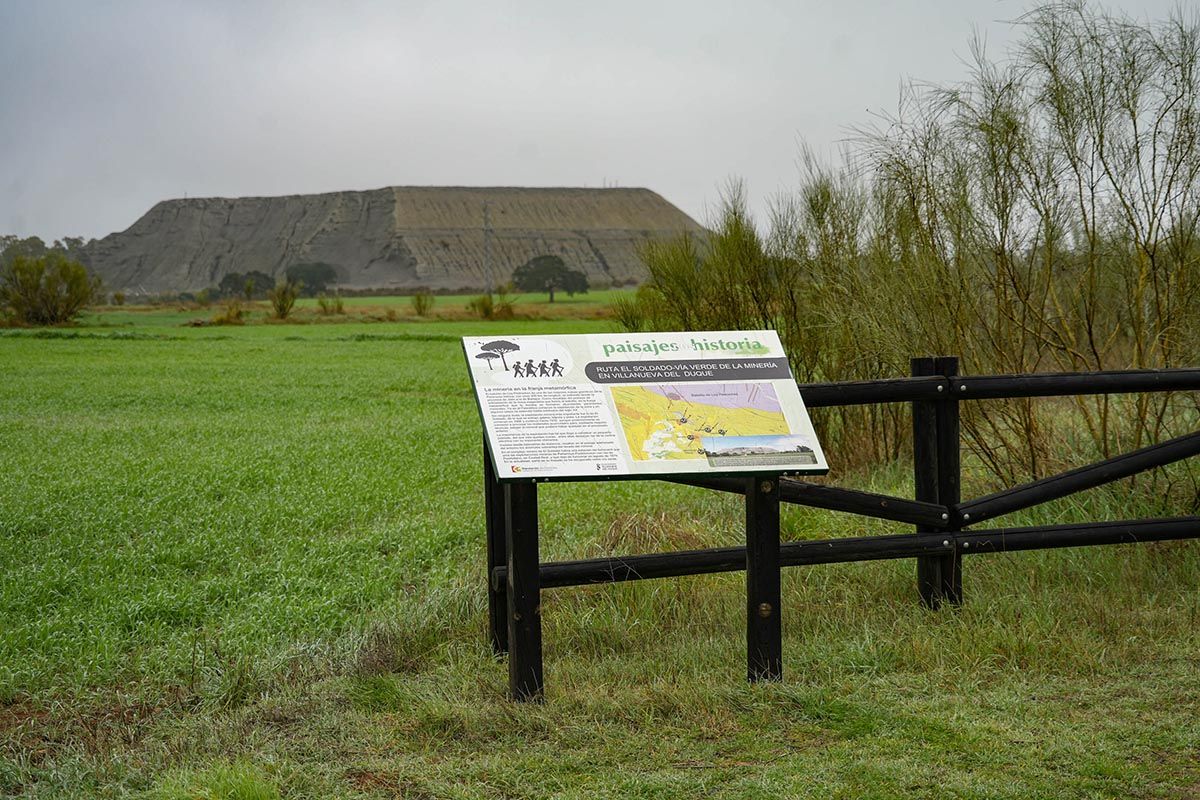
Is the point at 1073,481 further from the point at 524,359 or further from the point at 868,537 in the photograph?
the point at 524,359

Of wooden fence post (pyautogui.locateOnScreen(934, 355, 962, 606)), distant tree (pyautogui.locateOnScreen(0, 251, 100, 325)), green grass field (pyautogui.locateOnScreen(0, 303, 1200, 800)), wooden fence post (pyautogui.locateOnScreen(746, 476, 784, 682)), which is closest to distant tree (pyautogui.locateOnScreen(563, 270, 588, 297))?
distant tree (pyautogui.locateOnScreen(0, 251, 100, 325))

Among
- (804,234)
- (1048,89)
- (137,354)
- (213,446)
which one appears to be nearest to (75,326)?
(137,354)

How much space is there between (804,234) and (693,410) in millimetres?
7076

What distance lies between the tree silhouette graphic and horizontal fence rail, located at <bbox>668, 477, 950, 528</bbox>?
95cm

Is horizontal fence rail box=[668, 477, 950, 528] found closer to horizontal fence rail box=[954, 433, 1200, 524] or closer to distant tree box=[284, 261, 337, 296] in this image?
horizontal fence rail box=[954, 433, 1200, 524]

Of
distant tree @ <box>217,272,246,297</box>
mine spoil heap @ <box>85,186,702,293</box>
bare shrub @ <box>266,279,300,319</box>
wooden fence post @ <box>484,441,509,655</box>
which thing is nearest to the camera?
wooden fence post @ <box>484,441,509,655</box>

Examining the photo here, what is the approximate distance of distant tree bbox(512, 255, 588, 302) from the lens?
4380 inches

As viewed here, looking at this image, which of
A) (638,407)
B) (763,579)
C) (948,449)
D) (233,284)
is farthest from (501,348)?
(233,284)

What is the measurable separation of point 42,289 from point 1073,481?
4370 centimetres

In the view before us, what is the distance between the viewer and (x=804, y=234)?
37.3 ft

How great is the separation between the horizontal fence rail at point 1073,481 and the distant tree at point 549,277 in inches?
3979

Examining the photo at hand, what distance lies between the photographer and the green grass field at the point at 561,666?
392 cm

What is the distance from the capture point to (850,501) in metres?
5.18

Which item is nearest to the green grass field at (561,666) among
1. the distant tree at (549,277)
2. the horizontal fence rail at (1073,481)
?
the horizontal fence rail at (1073,481)
